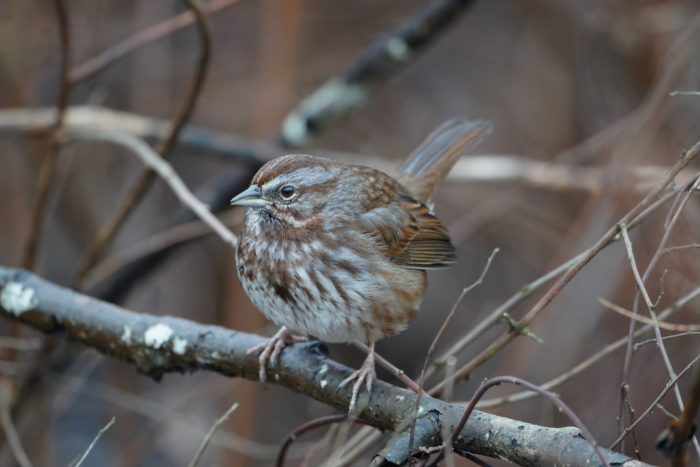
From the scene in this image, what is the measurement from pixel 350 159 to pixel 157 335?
2.37 meters

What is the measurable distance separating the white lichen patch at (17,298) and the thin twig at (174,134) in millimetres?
854

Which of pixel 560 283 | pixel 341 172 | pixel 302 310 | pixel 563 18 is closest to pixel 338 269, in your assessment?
pixel 302 310

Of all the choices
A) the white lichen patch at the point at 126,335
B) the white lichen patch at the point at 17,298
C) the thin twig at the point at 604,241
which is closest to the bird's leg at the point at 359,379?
the thin twig at the point at 604,241

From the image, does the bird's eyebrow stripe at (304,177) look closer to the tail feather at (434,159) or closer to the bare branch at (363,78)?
the tail feather at (434,159)

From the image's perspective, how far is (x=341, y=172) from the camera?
3.78 m

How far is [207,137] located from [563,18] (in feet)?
11.1

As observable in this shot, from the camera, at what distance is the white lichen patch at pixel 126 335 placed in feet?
11.2

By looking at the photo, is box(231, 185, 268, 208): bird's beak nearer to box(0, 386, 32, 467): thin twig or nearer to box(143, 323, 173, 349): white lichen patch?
box(143, 323, 173, 349): white lichen patch

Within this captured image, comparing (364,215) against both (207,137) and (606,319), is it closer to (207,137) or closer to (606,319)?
(207,137)

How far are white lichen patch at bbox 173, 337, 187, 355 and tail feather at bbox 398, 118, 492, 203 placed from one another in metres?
1.58

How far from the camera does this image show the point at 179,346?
11.0 ft

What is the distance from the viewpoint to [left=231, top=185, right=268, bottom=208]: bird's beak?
3484 mm

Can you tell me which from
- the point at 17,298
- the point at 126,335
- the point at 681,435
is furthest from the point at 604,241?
the point at 17,298

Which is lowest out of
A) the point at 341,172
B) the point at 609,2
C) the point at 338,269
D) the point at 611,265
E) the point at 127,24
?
the point at 611,265
